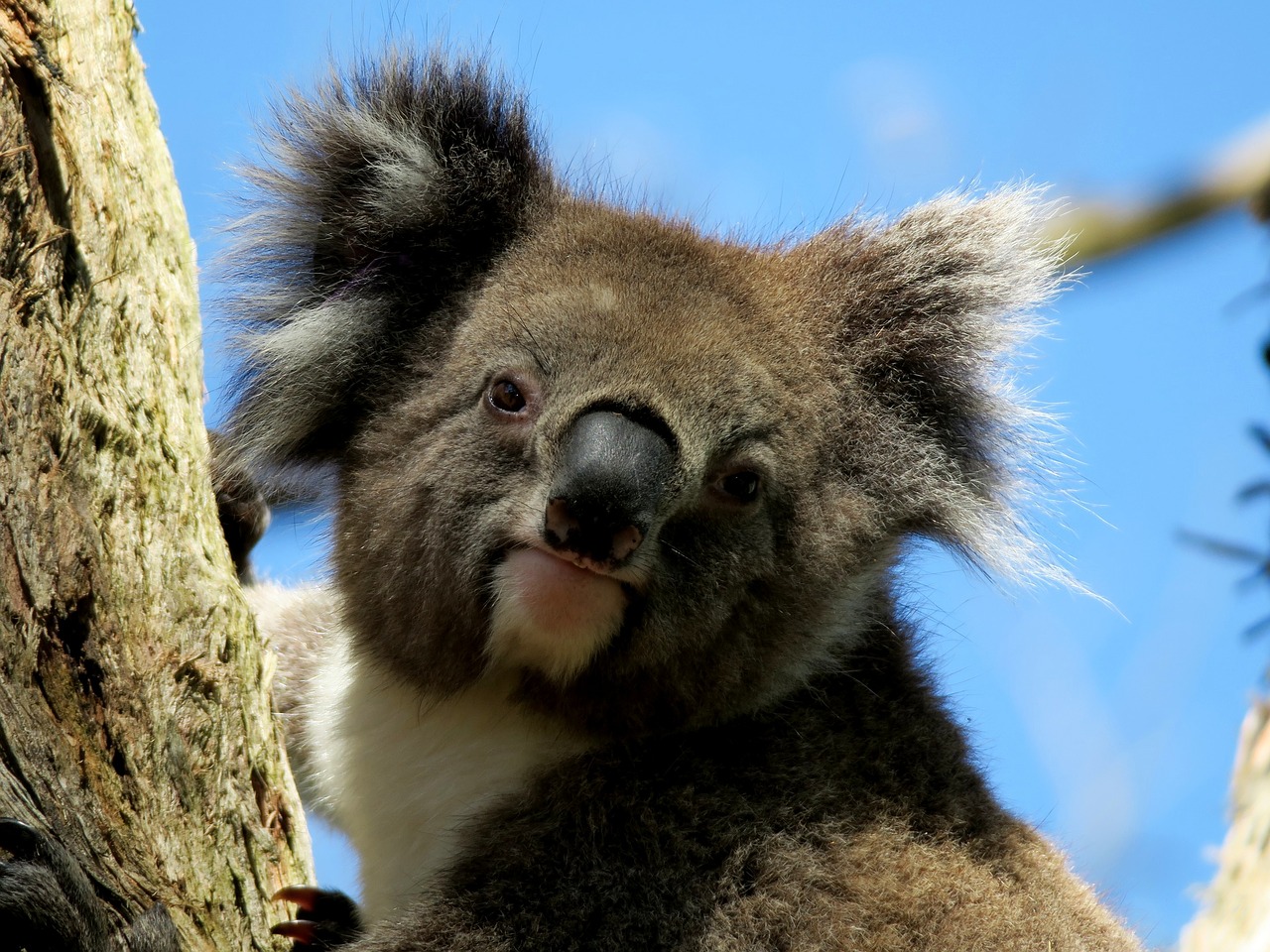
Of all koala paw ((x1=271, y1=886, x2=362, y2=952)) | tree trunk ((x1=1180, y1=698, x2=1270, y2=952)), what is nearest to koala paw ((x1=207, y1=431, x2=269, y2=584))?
koala paw ((x1=271, y1=886, x2=362, y2=952))

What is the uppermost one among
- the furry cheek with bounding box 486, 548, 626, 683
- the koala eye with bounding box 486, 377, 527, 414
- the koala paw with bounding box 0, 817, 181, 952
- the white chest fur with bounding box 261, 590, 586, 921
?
the koala eye with bounding box 486, 377, 527, 414

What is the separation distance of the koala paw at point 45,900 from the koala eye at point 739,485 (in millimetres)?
1677

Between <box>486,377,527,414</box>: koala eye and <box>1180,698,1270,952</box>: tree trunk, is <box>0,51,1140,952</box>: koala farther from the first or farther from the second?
<box>1180,698,1270,952</box>: tree trunk

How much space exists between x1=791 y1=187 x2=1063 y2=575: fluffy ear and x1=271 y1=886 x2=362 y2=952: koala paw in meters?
1.82

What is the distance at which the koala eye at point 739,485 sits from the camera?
327cm

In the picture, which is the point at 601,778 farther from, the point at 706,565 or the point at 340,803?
the point at 340,803

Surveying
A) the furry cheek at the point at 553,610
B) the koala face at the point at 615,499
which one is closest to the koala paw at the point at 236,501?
the koala face at the point at 615,499

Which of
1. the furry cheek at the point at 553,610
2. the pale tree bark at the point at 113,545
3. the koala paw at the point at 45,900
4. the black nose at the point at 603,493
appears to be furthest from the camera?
the furry cheek at the point at 553,610

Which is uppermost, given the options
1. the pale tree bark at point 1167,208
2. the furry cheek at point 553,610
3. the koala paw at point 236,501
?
the pale tree bark at point 1167,208

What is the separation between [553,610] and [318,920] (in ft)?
3.03

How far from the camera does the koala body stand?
3.05m

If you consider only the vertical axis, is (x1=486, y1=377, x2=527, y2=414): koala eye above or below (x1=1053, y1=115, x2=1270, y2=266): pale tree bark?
below

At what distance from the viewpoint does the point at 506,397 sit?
10.8ft

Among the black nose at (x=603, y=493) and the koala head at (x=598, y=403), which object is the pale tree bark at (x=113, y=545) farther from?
the black nose at (x=603, y=493)
